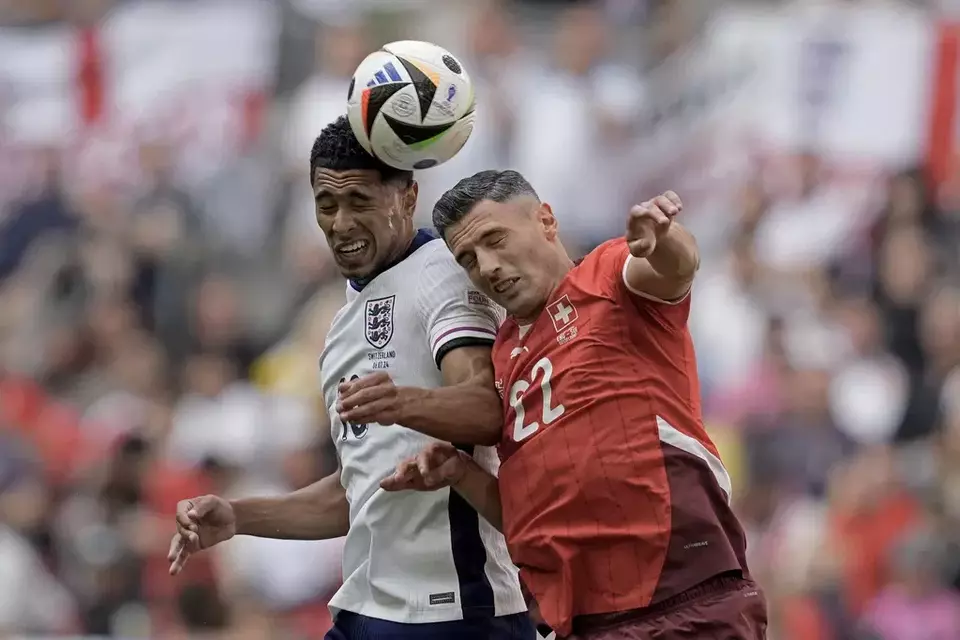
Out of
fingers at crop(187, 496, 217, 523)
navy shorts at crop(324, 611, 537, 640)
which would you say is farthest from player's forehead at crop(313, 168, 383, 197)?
navy shorts at crop(324, 611, 537, 640)

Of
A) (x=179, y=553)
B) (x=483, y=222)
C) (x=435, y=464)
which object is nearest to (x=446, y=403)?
(x=435, y=464)

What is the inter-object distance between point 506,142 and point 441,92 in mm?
7549

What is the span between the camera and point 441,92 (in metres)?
6.04

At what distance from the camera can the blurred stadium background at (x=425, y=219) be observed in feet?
36.5

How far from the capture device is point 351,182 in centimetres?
611

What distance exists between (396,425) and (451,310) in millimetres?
450

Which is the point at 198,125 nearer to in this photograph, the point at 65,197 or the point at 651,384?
the point at 65,197

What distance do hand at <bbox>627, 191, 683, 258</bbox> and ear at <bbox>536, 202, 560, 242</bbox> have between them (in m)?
0.79

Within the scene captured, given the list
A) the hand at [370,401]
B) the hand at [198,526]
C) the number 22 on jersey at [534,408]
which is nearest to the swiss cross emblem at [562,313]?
the number 22 on jersey at [534,408]

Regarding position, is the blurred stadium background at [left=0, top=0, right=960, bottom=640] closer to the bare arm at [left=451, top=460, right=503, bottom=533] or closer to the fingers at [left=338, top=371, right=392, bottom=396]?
the bare arm at [left=451, top=460, right=503, bottom=533]

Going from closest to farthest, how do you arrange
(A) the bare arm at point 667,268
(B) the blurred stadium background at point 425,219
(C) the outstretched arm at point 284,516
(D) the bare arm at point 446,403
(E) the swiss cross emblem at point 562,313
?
1. (A) the bare arm at point 667,268
2. (D) the bare arm at point 446,403
3. (E) the swiss cross emblem at point 562,313
4. (C) the outstretched arm at point 284,516
5. (B) the blurred stadium background at point 425,219

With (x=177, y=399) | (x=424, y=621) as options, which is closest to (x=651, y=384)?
(x=424, y=621)

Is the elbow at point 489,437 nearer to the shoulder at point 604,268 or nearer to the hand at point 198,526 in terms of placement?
the shoulder at point 604,268

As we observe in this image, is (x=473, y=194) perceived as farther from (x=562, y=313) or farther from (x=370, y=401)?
(x=370, y=401)
